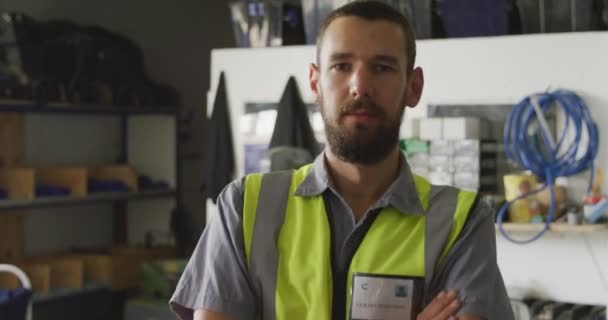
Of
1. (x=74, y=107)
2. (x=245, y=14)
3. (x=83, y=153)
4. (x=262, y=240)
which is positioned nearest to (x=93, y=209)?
(x=83, y=153)

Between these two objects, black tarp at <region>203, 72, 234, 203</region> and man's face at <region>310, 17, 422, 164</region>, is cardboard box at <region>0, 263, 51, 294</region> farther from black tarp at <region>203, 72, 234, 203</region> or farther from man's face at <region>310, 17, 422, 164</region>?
man's face at <region>310, 17, 422, 164</region>

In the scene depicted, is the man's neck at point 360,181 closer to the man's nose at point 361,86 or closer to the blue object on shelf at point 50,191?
the man's nose at point 361,86

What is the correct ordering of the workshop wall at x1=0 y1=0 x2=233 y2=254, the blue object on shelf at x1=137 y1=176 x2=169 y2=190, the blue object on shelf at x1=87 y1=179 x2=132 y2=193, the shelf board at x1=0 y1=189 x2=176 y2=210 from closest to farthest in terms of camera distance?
the shelf board at x1=0 y1=189 x2=176 y2=210 → the blue object on shelf at x1=87 y1=179 x2=132 y2=193 → the workshop wall at x1=0 y1=0 x2=233 y2=254 → the blue object on shelf at x1=137 y1=176 x2=169 y2=190

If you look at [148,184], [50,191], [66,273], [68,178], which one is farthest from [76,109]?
[66,273]

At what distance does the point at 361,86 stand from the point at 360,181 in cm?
20

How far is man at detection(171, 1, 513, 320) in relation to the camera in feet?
5.20

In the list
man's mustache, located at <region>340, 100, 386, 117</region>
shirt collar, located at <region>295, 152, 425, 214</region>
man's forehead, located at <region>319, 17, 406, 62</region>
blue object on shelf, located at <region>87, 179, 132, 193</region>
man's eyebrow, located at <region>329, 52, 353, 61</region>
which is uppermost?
man's forehead, located at <region>319, 17, 406, 62</region>

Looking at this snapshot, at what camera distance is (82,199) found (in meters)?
5.61

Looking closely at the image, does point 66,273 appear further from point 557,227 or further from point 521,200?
point 557,227

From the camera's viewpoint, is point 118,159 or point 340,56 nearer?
point 340,56

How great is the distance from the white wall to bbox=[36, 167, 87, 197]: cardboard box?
249 centimetres

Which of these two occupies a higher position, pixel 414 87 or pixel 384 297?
pixel 414 87

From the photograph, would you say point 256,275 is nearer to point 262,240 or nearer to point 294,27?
point 262,240

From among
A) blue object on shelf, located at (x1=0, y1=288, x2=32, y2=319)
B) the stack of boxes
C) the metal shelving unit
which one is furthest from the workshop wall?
the stack of boxes
